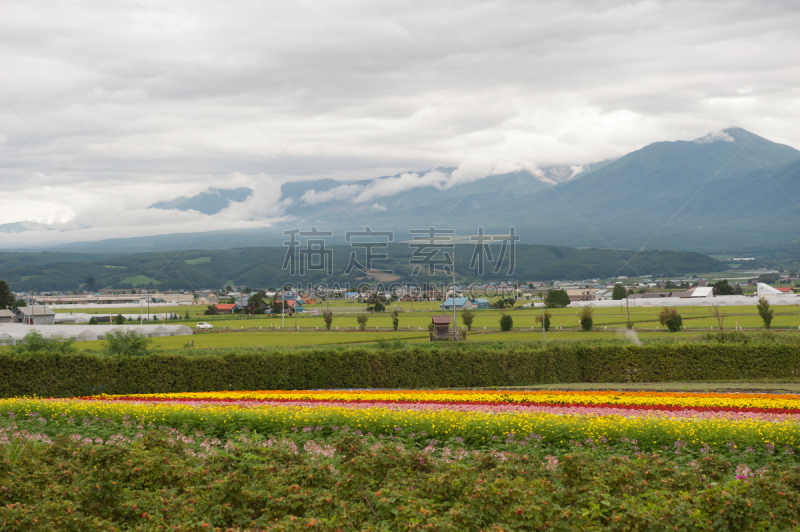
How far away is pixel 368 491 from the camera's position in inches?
305

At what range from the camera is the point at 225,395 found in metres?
20.0

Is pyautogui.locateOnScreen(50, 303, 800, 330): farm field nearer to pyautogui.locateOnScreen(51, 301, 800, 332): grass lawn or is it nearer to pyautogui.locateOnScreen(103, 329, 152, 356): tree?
pyautogui.locateOnScreen(51, 301, 800, 332): grass lawn

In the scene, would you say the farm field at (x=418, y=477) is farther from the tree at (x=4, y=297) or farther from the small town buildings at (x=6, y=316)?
the tree at (x=4, y=297)

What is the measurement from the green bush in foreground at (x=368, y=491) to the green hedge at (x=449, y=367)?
1554 centimetres

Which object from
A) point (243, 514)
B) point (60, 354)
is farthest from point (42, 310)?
point (243, 514)

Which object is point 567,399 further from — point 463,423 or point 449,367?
point 449,367

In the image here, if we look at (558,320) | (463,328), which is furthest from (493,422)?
(558,320)

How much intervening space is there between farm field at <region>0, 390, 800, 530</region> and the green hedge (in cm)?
1264

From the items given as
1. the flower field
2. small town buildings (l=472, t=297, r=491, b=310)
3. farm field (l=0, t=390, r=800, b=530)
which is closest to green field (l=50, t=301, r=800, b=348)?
small town buildings (l=472, t=297, r=491, b=310)

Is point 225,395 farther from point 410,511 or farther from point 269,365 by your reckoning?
point 410,511

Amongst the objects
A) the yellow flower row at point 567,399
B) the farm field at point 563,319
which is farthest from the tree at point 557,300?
the yellow flower row at point 567,399

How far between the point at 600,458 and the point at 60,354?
21.2 meters

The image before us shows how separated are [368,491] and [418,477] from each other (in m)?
0.77

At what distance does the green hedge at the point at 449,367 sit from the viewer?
24.7 metres
